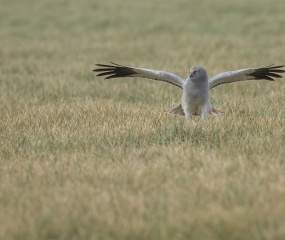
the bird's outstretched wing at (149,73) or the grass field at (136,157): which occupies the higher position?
the bird's outstretched wing at (149,73)

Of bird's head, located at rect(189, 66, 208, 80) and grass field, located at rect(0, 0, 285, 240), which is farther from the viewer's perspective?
bird's head, located at rect(189, 66, 208, 80)

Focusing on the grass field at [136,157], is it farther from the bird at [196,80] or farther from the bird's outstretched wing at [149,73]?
the bird's outstretched wing at [149,73]

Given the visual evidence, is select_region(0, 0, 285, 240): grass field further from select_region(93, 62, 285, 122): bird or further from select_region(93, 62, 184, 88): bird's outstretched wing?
select_region(93, 62, 184, 88): bird's outstretched wing

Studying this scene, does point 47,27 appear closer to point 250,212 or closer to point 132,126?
point 132,126

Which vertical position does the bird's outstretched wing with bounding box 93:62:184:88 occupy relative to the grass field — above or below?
above

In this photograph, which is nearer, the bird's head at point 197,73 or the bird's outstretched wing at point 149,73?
the bird's head at point 197,73

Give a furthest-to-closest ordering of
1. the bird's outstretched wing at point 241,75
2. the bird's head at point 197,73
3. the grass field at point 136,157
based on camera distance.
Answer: the bird's outstretched wing at point 241,75
the bird's head at point 197,73
the grass field at point 136,157

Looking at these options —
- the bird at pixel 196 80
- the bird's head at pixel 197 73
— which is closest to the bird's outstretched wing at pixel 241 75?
the bird at pixel 196 80

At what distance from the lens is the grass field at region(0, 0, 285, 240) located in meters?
4.36

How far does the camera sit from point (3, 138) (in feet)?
24.0

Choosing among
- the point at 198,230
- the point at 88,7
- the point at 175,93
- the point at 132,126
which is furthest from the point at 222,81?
the point at 88,7

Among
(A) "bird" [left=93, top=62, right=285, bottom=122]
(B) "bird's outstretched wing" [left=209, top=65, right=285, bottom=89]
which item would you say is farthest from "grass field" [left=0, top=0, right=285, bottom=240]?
(B) "bird's outstretched wing" [left=209, top=65, right=285, bottom=89]

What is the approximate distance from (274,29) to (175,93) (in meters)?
11.1

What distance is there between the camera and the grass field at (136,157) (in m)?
4.36
